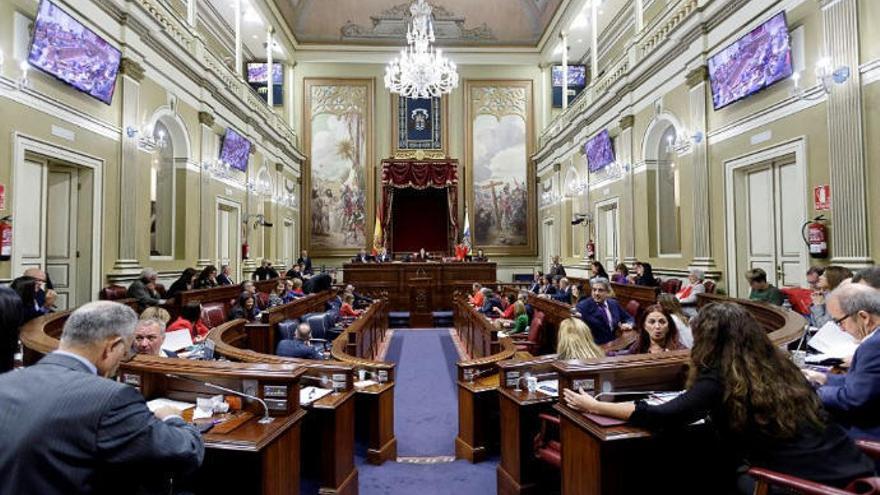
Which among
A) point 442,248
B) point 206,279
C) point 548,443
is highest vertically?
point 442,248

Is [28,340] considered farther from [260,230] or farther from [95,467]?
[260,230]

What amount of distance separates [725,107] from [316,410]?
21.7ft

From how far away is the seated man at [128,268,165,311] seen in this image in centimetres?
584

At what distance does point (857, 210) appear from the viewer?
4754 millimetres

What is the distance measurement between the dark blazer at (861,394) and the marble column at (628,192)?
7.92 meters

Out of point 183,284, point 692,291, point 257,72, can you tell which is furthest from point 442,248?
point 183,284

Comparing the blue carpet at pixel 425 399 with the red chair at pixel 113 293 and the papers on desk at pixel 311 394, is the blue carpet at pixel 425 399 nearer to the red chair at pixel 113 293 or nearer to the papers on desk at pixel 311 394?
the papers on desk at pixel 311 394

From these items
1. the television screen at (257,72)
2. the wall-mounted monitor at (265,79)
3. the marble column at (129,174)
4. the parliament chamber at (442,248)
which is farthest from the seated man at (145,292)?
the television screen at (257,72)

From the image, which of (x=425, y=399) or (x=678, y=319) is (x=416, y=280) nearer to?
(x=425, y=399)

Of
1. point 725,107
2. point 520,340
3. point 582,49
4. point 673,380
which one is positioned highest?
point 582,49

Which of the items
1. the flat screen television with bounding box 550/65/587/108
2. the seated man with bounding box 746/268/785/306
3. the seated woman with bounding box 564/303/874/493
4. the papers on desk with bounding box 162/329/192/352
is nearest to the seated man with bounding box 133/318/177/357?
the papers on desk with bounding box 162/329/192/352

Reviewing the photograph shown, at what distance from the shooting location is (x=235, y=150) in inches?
410

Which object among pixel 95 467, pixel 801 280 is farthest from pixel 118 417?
pixel 801 280

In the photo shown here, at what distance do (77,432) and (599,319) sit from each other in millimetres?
4141
